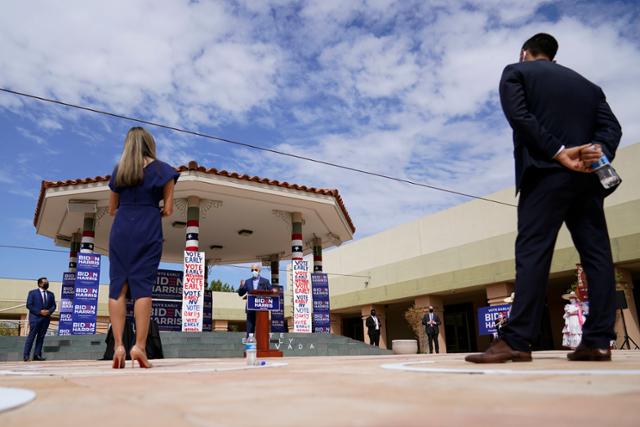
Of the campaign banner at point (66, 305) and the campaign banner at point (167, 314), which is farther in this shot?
the campaign banner at point (167, 314)

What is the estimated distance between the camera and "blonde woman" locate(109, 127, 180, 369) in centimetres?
336

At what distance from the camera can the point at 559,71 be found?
108 inches

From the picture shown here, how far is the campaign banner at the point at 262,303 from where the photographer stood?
756 centimetres

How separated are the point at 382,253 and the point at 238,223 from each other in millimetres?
14642

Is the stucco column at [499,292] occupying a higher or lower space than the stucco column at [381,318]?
higher

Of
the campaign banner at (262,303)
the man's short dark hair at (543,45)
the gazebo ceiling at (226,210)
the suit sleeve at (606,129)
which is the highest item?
the gazebo ceiling at (226,210)

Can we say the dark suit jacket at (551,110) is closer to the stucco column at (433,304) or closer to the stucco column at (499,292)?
the stucco column at (499,292)

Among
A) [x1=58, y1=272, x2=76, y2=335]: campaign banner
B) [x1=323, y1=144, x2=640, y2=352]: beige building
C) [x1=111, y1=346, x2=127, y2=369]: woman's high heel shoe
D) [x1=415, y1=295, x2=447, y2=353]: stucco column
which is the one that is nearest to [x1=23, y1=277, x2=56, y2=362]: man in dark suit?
[x1=58, y1=272, x2=76, y2=335]: campaign banner

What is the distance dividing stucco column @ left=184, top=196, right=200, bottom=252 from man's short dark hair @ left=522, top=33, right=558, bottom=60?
9481 millimetres

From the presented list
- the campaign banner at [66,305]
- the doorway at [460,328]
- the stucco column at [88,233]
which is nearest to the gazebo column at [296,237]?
the stucco column at [88,233]

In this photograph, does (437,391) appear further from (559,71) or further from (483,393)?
(559,71)

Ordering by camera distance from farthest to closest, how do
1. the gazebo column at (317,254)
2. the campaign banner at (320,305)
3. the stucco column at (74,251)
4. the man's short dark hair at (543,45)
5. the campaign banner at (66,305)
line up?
the gazebo column at (317,254)
the stucco column at (74,251)
the campaign banner at (320,305)
the campaign banner at (66,305)
the man's short dark hair at (543,45)

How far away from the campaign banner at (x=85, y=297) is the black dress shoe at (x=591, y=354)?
11.0 metres

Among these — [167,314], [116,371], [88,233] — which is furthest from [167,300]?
[116,371]
